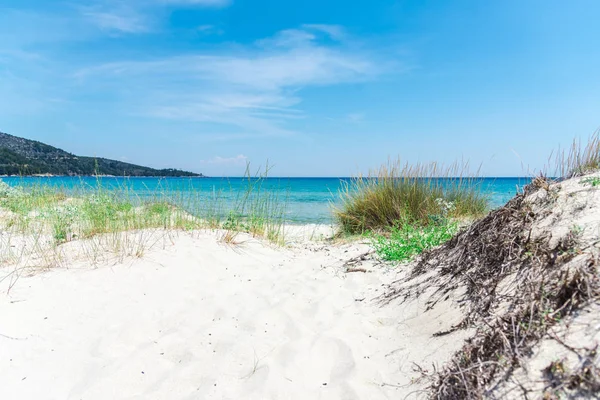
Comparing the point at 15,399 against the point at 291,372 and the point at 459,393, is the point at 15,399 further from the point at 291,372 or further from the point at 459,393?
the point at 459,393

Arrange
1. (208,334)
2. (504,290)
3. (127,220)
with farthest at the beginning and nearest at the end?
(127,220)
(208,334)
(504,290)

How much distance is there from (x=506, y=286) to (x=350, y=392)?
109 cm

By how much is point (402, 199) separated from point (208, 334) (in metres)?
4.73

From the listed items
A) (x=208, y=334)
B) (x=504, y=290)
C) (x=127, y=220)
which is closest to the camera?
(x=504, y=290)

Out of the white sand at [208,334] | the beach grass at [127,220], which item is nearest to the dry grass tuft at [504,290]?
the white sand at [208,334]

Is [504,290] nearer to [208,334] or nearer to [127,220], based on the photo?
[208,334]

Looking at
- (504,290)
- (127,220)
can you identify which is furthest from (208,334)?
(127,220)

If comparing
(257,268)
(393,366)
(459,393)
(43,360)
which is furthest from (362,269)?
(43,360)

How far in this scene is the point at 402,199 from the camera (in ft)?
21.4

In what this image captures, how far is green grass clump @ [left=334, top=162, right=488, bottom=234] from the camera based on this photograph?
6.45m

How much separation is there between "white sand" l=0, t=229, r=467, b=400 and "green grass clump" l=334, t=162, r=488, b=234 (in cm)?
280

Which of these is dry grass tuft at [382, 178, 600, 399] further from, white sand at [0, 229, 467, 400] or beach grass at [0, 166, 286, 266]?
beach grass at [0, 166, 286, 266]

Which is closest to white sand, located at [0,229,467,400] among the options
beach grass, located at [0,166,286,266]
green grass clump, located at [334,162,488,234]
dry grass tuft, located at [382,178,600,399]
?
dry grass tuft, located at [382,178,600,399]

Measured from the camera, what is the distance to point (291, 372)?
2.13m
